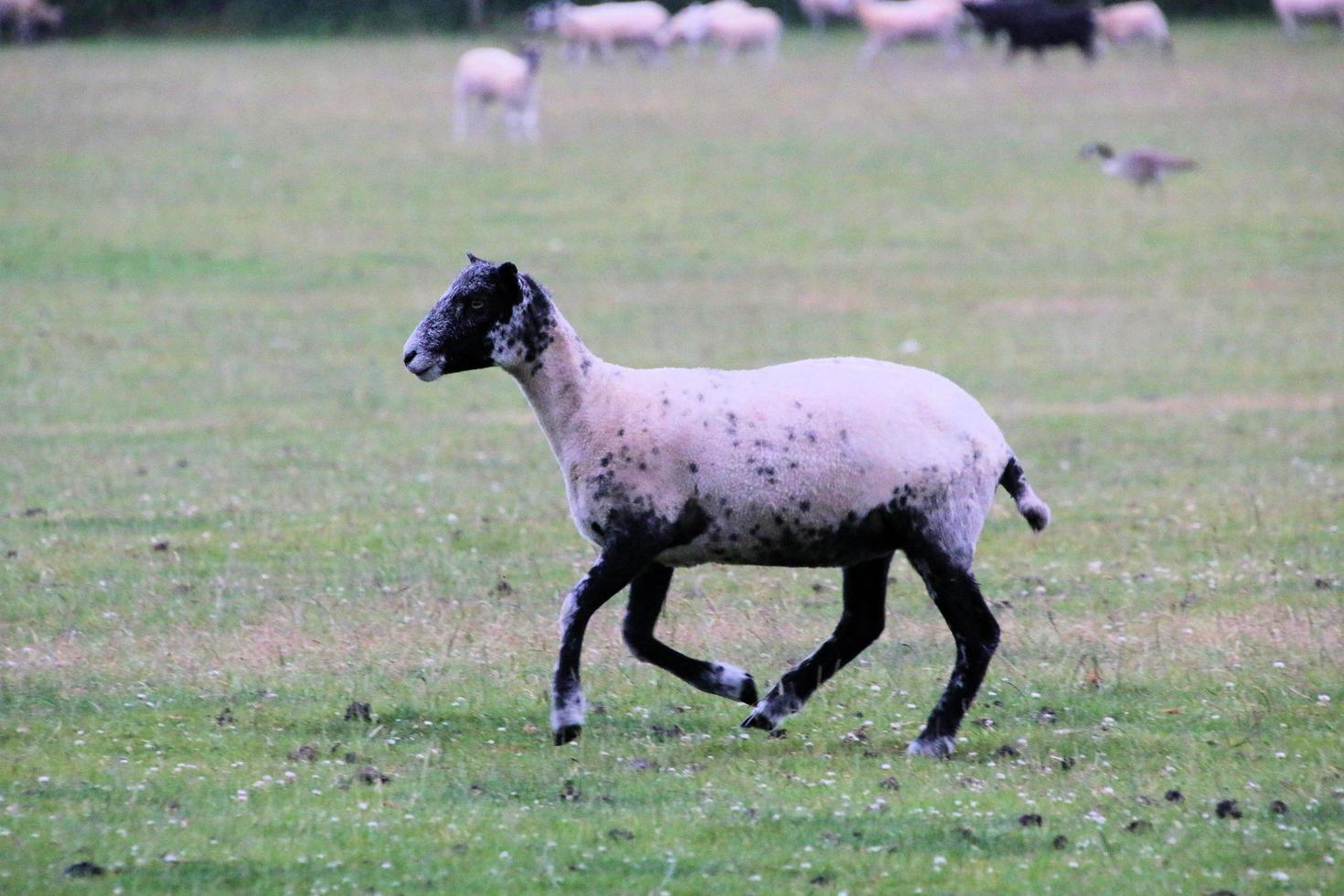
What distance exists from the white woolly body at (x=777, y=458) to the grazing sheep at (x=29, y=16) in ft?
171

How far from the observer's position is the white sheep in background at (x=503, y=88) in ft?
126

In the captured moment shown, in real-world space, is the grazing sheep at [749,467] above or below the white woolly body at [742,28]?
above

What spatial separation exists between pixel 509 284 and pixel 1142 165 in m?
24.6

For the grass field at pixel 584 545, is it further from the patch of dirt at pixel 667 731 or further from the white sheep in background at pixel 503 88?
the white sheep in background at pixel 503 88

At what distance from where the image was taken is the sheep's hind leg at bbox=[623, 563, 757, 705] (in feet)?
27.8

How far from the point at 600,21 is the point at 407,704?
149 feet

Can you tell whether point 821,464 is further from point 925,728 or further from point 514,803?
point 514,803

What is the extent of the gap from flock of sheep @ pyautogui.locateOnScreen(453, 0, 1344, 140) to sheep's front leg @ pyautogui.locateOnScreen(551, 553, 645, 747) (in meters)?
35.8

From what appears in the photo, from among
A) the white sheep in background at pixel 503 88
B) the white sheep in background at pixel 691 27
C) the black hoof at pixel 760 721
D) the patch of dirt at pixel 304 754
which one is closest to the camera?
the patch of dirt at pixel 304 754

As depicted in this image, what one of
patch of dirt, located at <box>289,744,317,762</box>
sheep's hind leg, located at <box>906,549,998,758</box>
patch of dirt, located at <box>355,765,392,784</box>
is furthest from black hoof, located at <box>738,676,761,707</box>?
patch of dirt, located at <box>289,744,317,762</box>

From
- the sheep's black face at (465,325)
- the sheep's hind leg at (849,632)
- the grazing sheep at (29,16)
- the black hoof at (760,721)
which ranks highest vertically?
the sheep's black face at (465,325)

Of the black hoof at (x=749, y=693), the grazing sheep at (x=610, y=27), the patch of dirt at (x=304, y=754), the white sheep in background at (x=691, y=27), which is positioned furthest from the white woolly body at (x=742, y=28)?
the patch of dirt at (x=304, y=754)

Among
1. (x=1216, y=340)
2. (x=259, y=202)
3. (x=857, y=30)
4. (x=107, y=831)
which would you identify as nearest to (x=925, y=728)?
(x=107, y=831)

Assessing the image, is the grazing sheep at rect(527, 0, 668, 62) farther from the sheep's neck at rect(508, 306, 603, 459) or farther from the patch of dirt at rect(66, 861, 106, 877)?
the patch of dirt at rect(66, 861, 106, 877)
